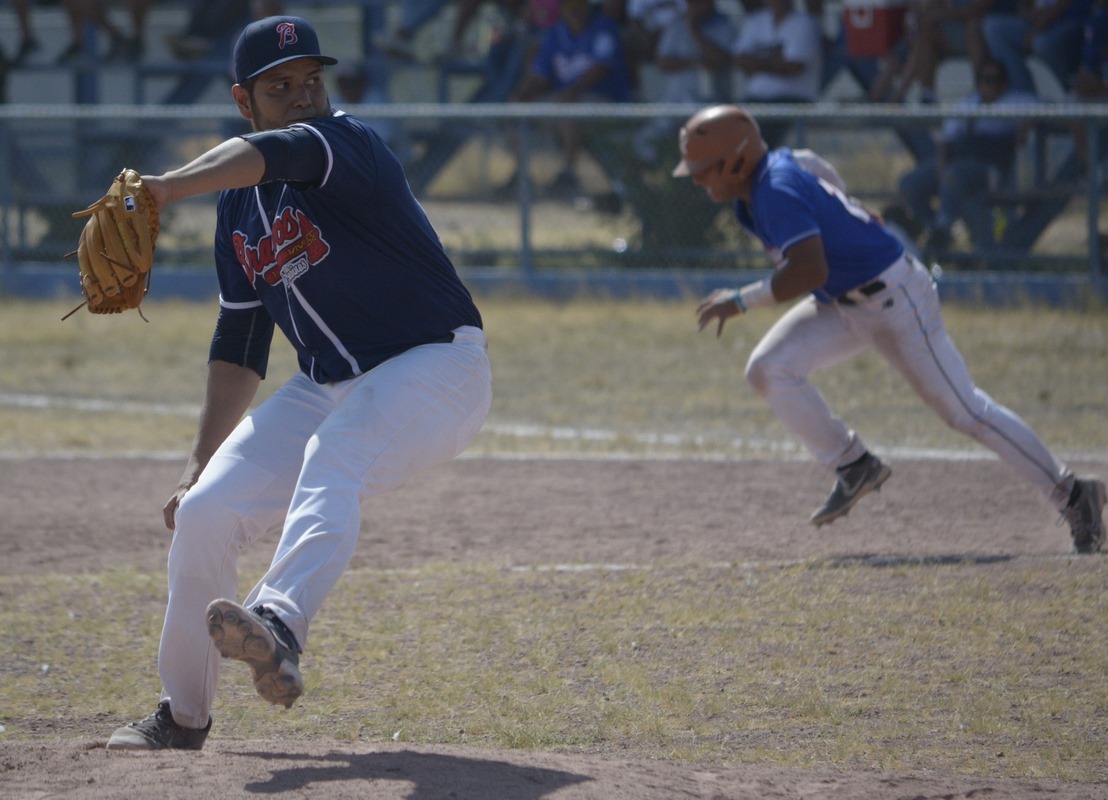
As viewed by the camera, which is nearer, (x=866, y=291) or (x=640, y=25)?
(x=866, y=291)

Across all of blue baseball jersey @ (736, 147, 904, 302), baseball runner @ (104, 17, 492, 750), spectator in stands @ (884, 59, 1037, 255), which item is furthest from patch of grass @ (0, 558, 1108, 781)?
spectator in stands @ (884, 59, 1037, 255)

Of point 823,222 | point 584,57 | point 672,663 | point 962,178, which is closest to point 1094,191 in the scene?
point 962,178

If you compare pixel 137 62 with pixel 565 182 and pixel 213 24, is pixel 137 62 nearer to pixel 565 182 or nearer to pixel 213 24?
pixel 213 24

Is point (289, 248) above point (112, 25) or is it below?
below

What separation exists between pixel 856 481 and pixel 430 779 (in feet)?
10.9

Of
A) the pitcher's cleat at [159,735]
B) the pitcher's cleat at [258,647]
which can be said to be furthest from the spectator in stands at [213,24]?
the pitcher's cleat at [258,647]

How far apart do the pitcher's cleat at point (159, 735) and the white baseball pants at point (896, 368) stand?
3.24m

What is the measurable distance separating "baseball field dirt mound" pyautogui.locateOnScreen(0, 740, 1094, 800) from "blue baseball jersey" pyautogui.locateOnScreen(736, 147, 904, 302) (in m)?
2.90

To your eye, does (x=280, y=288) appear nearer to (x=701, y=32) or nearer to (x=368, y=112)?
(x=368, y=112)

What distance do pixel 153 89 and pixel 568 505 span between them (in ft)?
38.9

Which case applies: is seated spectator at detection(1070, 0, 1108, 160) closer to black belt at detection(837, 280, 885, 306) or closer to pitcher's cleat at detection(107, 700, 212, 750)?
black belt at detection(837, 280, 885, 306)

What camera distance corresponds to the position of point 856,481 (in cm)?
640

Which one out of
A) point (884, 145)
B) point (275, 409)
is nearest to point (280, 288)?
point (275, 409)

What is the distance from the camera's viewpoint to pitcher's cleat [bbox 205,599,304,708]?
3.32 meters
